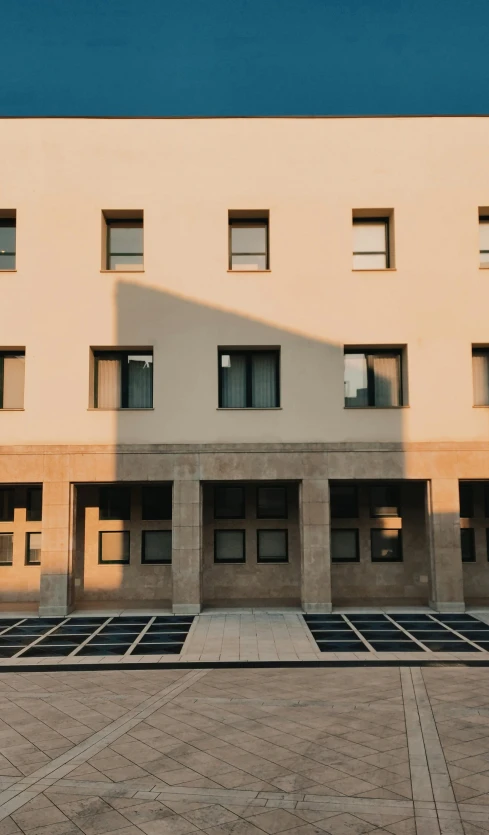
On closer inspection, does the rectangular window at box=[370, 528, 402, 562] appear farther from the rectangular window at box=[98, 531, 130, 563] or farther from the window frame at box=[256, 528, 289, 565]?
the rectangular window at box=[98, 531, 130, 563]

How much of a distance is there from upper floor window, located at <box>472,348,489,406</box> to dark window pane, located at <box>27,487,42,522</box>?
15.6 metres

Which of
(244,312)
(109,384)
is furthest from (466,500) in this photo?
(109,384)

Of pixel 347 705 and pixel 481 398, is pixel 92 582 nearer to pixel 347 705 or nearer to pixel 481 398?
pixel 347 705

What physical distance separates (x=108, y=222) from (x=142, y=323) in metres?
3.98

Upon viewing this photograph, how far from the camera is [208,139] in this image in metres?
21.4

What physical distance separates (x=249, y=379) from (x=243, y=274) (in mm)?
3481

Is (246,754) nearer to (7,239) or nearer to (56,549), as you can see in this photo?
(56,549)

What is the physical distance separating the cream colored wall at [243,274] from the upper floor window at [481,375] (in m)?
0.70

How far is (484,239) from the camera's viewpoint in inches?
872

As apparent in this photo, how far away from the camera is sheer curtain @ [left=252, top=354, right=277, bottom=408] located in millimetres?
21453

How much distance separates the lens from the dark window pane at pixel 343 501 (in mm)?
22641

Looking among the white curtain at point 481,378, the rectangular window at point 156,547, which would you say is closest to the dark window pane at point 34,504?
the rectangular window at point 156,547

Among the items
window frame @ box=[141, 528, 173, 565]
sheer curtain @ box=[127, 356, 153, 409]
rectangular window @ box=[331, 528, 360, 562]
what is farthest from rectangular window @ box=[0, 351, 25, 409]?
rectangular window @ box=[331, 528, 360, 562]

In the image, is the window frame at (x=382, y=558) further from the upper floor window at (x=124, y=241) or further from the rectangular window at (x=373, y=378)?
the upper floor window at (x=124, y=241)
